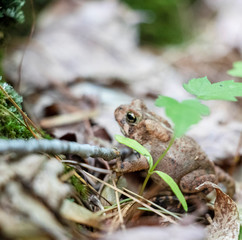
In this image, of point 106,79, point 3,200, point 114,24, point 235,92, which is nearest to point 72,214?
point 3,200

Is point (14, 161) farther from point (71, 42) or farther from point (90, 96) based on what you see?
point (71, 42)

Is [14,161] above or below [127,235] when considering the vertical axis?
above

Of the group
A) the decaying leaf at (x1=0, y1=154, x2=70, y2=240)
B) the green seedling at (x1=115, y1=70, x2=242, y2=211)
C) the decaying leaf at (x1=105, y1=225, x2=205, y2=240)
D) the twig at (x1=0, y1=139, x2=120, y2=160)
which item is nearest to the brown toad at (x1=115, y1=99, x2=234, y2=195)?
the twig at (x1=0, y1=139, x2=120, y2=160)

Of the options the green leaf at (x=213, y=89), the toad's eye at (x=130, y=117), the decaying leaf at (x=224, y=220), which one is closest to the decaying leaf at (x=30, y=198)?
the green leaf at (x=213, y=89)

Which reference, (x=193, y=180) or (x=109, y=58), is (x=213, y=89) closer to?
(x=193, y=180)

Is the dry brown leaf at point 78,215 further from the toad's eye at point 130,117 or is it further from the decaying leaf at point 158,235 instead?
the toad's eye at point 130,117
